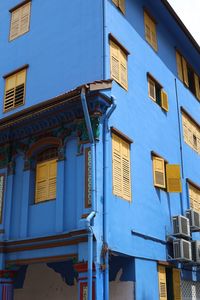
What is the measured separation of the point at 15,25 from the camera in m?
14.8

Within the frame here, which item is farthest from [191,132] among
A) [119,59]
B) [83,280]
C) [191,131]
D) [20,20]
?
[83,280]

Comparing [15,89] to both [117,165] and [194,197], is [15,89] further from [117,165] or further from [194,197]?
[194,197]

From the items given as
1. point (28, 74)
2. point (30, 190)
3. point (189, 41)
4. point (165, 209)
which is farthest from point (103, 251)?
point (189, 41)

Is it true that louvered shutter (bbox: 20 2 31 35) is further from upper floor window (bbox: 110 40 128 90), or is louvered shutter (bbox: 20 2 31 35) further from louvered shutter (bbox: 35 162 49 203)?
louvered shutter (bbox: 35 162 49 203)

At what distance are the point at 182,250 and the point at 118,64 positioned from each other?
17.6 feet

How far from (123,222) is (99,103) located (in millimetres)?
2895

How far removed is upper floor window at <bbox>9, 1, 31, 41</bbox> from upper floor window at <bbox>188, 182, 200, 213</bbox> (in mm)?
7554

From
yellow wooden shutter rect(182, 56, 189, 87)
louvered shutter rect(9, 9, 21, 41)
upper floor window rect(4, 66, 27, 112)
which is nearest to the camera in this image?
upper floor window rect(4, 66, 27, 112)

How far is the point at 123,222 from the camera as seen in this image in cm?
1060

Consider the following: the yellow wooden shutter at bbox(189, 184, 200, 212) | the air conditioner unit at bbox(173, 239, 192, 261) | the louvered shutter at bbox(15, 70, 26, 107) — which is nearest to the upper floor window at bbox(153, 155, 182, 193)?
the air conditioner unit at bbox(173, 239, 192, 261)

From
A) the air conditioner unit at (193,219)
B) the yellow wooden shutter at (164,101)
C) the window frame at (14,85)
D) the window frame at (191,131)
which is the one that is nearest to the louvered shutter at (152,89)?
the yellow wooden shutter at (164,101)

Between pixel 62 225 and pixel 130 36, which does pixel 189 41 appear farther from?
pixel 62 225

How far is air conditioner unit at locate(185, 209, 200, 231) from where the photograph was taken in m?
13.3

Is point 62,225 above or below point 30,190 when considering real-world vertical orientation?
below
